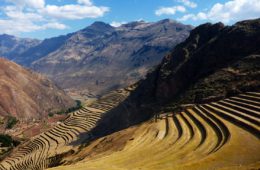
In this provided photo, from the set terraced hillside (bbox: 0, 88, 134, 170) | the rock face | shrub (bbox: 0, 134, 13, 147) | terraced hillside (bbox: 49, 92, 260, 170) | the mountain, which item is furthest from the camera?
shrub (bbox: 0, 134, 13, 147)

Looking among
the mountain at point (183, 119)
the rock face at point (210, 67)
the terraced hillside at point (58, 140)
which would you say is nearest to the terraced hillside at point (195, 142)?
the mountain at point (183, 119)

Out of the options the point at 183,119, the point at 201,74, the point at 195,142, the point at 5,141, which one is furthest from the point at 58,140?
the point at 195,142

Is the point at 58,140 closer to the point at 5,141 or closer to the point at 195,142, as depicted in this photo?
the point at 5,141

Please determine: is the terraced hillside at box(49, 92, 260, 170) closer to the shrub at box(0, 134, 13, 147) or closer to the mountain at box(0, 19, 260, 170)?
the mountain at box(0, 19, 260, 170)

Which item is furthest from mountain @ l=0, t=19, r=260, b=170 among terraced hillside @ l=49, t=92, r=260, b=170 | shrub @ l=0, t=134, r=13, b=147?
shrub @ l=0, t=134, r=13, b=147

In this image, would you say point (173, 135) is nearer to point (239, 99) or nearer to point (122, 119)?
point (239, 99)

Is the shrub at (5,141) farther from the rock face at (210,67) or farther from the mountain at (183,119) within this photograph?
the rock face at (210,67)

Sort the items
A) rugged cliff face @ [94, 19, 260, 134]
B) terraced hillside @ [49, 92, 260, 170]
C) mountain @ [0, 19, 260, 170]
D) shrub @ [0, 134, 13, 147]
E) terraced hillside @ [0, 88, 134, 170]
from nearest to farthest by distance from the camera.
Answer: terraced hillside @ [49, 92, 260, 170] < mountain @ [0, 19, 260, 170] < rugged cliff face @ [94, 19, 260, 134] < terraced hillside @ [0, 88, 134, 170] < shrub @ [0, 134, 13, 147]
